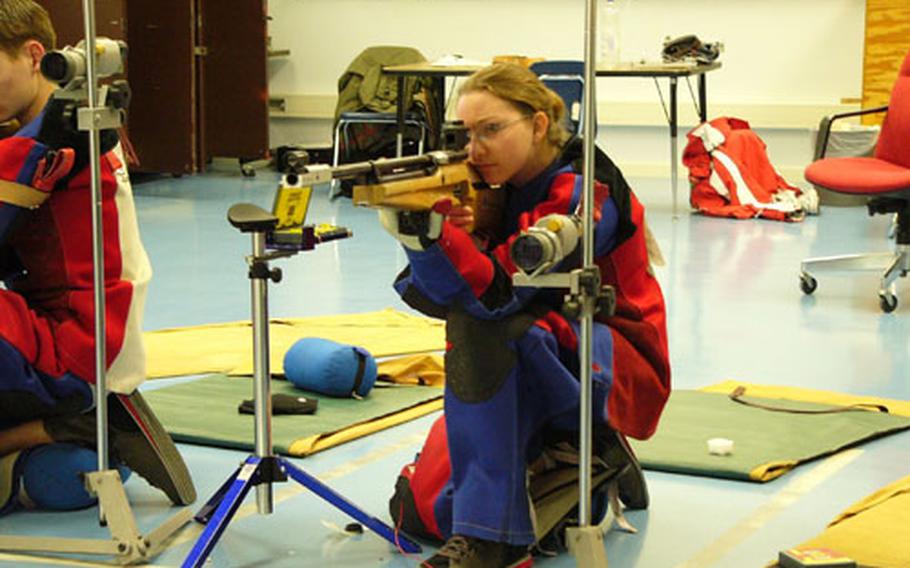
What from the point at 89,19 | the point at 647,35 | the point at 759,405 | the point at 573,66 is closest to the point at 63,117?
the point at 89,19

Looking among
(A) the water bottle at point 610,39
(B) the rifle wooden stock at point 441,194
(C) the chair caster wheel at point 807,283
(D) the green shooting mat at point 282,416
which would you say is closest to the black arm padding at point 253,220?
(B) the rifle wooden stock at point 441,194

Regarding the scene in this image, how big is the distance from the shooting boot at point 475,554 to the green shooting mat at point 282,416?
0.91 metres

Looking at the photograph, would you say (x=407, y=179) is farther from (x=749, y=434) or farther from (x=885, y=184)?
(x=885, y=184)

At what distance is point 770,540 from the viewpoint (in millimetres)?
3033

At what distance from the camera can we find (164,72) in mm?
9234

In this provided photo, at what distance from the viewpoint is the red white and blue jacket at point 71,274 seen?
3084mm

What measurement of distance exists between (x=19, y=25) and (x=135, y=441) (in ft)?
2.97

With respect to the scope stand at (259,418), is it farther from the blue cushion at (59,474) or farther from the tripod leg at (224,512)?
the blue cushion at (59,474)

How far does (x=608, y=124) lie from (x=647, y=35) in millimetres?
625

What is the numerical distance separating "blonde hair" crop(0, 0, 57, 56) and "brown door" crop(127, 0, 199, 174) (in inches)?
241

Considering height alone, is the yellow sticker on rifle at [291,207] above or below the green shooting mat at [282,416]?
above

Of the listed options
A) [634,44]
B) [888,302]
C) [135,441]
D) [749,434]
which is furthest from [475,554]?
[634,44]

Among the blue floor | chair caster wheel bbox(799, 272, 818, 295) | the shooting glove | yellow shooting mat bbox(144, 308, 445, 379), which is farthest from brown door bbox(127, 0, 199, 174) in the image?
the shooting glove

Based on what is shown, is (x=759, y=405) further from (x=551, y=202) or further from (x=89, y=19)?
(x=89, y=19)
